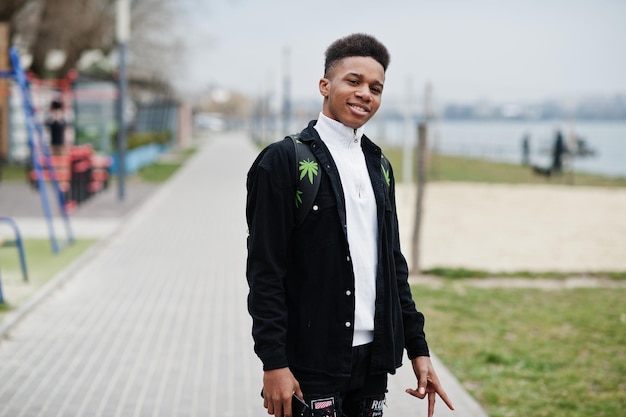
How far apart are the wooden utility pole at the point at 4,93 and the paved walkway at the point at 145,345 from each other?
7010 mm

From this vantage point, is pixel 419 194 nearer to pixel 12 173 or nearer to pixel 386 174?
pixel 386 174

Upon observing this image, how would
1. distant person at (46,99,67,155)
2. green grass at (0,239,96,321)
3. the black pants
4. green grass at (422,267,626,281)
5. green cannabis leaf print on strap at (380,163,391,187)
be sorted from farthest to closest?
distant person at (46,99,67,155) < green grass at (422,267,626,281) < green grass at (0,239,96,321) < green cannabis leaf print on strap at (380,163,391,187) < the black pants

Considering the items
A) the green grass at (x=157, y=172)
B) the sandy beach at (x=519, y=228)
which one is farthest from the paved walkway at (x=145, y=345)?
the green grass at (x=157, y=172)

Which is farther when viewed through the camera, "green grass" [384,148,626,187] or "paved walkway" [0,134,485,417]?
"green grass" [384,148,626,187]

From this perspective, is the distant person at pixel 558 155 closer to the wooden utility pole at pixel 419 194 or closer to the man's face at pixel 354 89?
the wooden utility pole at pixel 419 194

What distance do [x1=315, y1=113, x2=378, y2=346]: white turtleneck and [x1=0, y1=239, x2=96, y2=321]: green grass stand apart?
536 cm

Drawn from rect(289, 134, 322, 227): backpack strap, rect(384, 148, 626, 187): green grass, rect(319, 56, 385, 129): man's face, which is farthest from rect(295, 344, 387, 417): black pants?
rect(384, 148, 626, 187): green grass

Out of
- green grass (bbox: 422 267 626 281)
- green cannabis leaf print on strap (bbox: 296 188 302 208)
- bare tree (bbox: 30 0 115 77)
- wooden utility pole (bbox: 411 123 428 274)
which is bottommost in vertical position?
green grass (bbox: 422 267 626 281)

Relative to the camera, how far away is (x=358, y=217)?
8.78 feet

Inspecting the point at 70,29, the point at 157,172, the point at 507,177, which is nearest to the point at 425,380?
the point at 70,29

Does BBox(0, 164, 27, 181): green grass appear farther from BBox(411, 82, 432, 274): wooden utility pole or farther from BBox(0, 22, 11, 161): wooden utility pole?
BBox(411, 82, 432, 274): wooden utility pole

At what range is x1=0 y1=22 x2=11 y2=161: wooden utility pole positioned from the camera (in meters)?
17.3

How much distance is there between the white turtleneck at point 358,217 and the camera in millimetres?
2664

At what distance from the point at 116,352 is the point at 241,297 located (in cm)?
226
